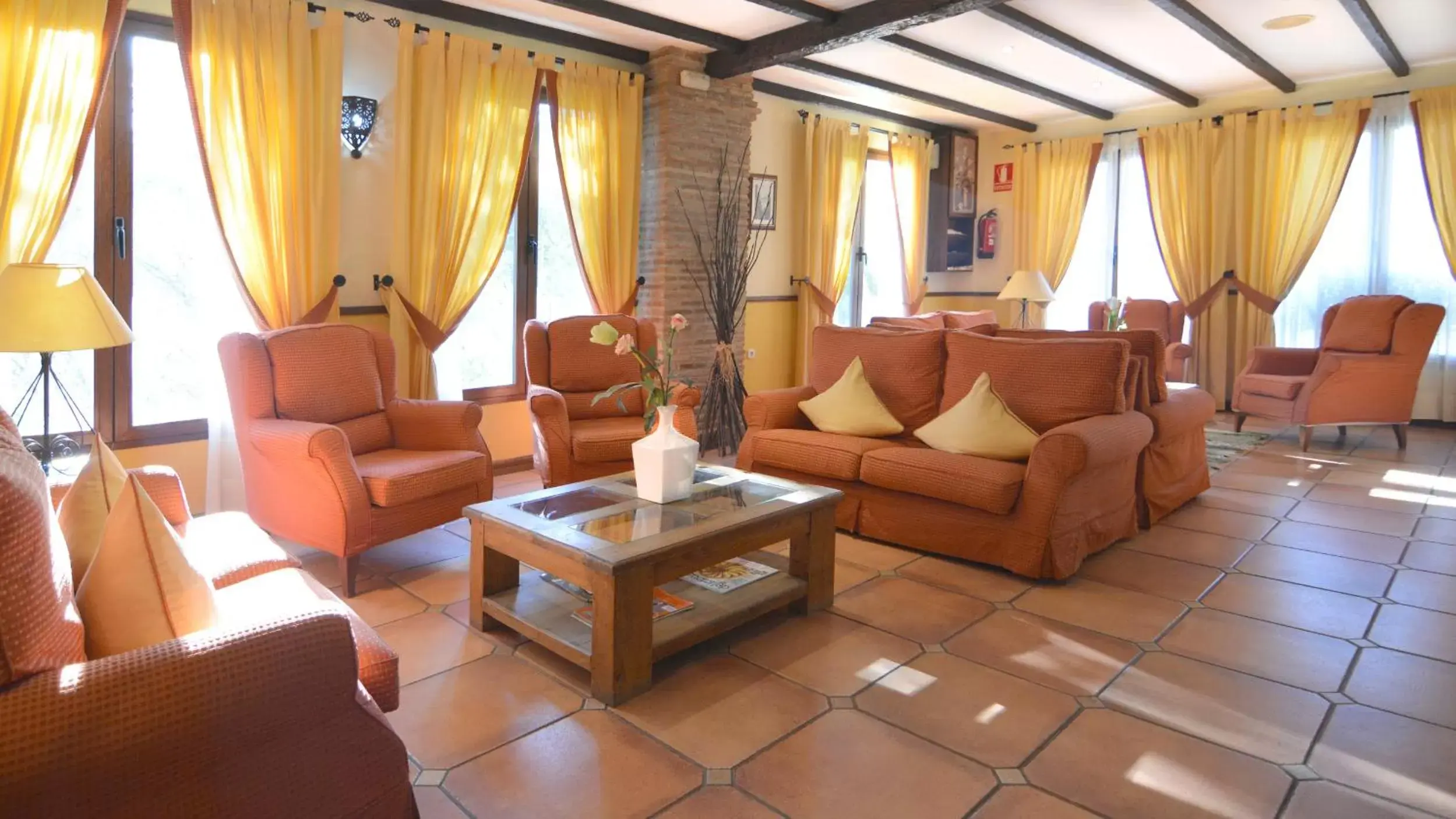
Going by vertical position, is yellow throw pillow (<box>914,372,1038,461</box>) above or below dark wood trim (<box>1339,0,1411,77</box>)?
below

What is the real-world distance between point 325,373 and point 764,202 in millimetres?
3971

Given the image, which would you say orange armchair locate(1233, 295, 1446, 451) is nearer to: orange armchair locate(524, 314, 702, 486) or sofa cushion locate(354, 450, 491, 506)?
orange armchair locate(524, 314, 702, 486)

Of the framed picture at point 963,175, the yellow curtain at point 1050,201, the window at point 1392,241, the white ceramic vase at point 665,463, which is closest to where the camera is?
the white ceramic vase at point 665,463

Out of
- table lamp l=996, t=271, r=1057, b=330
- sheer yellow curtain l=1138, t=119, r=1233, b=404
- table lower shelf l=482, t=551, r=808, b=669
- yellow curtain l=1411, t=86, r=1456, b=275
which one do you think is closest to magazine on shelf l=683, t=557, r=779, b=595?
table lower shelf l=482, t=551, r=808, b=669

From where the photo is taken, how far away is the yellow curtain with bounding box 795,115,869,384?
7.08 metres

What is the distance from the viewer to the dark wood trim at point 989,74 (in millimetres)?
5727

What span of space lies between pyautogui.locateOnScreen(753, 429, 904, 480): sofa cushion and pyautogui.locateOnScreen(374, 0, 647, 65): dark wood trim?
2815 mm

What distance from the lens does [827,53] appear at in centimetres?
613

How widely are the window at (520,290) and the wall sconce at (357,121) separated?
92 centimetres

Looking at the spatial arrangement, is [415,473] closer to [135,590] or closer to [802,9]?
[135,590]

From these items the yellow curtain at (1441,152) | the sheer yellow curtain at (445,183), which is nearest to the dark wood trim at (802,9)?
the sheer yellow curtain at (445,183)

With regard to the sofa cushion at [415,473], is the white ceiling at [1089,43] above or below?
above

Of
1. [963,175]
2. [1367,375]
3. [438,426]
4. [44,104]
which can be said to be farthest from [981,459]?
[963,175]

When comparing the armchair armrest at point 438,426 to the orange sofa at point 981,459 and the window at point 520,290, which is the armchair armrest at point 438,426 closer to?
the window at point 520,290
